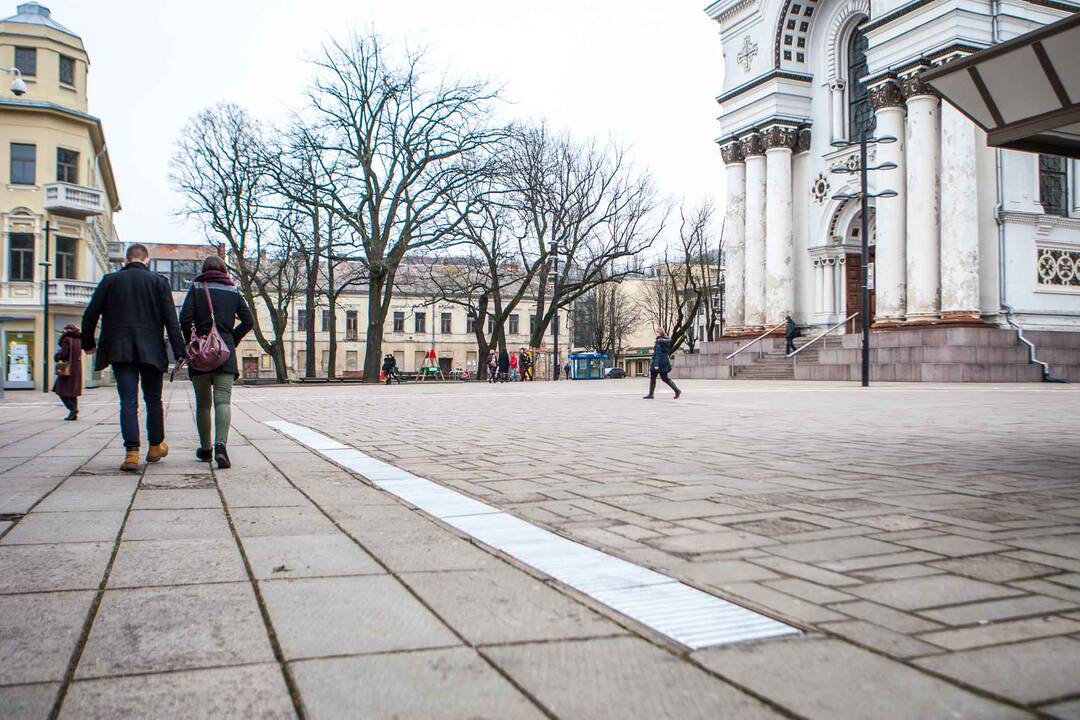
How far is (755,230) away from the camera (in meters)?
37.0

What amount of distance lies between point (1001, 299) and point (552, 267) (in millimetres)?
19508

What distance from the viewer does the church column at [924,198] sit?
1133 inches

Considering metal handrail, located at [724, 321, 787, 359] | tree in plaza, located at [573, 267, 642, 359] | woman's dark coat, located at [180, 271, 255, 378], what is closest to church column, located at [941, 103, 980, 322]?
metal handrail, located at [724, 321, 787, 359]

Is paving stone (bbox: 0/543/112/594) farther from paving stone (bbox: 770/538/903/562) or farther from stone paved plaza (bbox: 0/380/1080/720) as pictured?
paving stone (bbox: 770/538/903/562)

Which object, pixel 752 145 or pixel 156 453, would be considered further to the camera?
pixel 752 145

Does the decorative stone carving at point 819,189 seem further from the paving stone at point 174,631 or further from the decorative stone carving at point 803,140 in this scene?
the paving stone at point 174,631

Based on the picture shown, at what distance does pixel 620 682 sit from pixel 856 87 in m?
36.8

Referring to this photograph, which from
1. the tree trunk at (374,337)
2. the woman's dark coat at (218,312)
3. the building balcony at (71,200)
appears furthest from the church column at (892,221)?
the building balcony at (71,200)

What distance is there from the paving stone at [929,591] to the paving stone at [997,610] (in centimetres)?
5

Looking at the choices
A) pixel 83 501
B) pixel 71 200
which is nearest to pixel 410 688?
pixel 83 501

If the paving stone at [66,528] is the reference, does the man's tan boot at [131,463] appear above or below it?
above

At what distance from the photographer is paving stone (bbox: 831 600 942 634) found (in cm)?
262

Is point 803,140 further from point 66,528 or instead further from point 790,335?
point 66,528

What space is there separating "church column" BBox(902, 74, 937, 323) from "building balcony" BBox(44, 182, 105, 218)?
1349 inches
